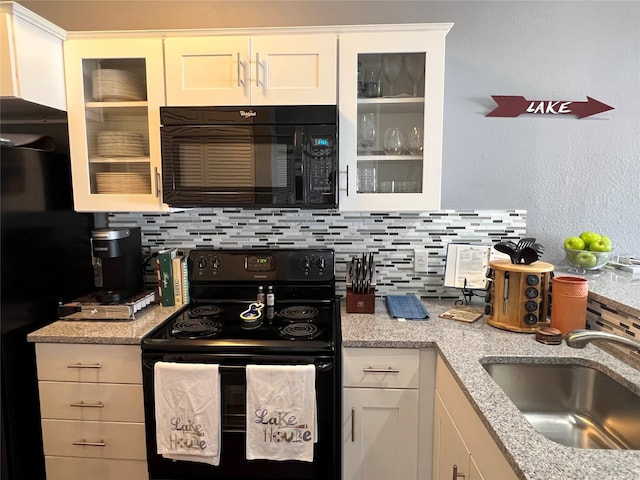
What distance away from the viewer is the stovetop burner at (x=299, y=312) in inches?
67.4

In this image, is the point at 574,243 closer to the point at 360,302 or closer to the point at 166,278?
the point at 360,302

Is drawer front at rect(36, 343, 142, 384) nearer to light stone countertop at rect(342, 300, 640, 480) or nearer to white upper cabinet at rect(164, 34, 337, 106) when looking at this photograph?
light stone countertop at rect(342, 300, 640, 480)

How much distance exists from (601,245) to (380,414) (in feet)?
4.09

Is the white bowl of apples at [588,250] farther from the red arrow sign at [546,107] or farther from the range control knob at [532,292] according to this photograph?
the red arrow sign at [546,107]

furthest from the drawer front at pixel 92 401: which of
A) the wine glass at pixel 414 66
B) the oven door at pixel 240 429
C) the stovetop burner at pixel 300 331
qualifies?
the wine glass at pixel 414 66

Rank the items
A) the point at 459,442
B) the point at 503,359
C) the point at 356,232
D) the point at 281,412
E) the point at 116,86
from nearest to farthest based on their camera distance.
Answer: the point at 459,442
the point at 503,359
the point at 281,412
the point at 116,86
the point at 356,232

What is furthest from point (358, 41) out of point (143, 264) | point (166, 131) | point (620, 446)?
point (620, 446)

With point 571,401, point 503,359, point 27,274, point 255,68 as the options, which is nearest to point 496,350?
point 503,359

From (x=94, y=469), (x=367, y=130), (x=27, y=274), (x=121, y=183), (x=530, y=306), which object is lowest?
(x=94, y=469)

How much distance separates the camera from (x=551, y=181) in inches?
75.9

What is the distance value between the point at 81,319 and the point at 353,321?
1.18m

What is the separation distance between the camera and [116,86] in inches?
68.8

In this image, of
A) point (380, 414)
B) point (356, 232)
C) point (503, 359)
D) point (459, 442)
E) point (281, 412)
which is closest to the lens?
point (459, 442)

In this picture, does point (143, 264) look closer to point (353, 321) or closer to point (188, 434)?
point (188, 434)
